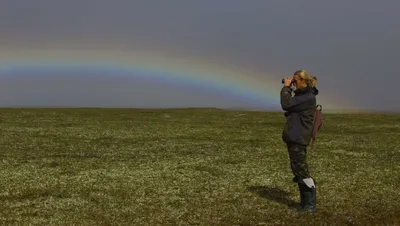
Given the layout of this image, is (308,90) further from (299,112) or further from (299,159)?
(299,159)

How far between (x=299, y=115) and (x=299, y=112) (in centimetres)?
10

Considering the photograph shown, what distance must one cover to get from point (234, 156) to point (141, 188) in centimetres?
1210

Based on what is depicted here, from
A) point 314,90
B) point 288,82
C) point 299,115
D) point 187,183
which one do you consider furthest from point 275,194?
point 288,82

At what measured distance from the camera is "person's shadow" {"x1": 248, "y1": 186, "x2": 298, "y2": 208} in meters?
18.6

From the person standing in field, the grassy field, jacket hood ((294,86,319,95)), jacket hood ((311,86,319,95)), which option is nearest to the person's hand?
the person standing in field

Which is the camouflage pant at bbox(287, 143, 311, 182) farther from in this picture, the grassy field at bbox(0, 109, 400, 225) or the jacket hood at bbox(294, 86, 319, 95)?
the jacket hood at bbox(294, 86, 319, 95)

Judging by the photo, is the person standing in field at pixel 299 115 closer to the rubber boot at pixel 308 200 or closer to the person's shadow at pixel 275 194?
the rubber boot at pixel 308 200

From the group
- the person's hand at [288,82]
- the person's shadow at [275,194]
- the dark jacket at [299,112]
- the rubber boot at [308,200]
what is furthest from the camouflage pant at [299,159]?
the person's shadow at [275,194]

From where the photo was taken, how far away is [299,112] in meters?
15.4

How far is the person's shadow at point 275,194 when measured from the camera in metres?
18.6

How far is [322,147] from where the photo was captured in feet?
124

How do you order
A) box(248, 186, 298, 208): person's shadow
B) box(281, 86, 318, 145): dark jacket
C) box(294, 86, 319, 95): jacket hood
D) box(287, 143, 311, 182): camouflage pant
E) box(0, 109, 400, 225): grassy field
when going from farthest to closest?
box(248, 186, 298, 208): person's shadow, box(0, 109, 400, 225): grassy field, box(287, 143, 311, 182): camouflage pant, box(294, 86, 319, 95): jacket hood, box(281, 86, 318, 145): dark jacket

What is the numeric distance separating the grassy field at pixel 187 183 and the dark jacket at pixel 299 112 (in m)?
3.04

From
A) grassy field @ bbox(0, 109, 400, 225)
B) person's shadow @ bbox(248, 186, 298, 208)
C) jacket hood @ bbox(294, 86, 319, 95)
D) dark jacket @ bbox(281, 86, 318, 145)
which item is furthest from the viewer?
person's shadow @ bbox(248, 186, 298, 208)
